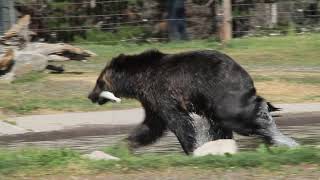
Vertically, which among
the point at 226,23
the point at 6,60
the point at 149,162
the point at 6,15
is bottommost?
the point at 226,23

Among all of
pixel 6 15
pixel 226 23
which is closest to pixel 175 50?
pixel 226 23

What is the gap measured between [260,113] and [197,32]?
52.6ft

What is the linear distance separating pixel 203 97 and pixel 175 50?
42.0 ft

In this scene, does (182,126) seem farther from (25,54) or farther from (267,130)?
(25,54)

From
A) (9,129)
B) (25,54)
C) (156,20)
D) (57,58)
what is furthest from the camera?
(156,20)

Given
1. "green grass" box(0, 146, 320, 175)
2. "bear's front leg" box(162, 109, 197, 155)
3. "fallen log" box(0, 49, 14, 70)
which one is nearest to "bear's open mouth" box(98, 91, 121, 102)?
"bear's front leg" box(162, 109, 197, 155)

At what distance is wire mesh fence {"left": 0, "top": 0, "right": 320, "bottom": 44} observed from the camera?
2403cm

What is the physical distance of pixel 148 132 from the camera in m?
8.72

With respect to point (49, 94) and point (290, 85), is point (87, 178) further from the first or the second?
point (290, 85)

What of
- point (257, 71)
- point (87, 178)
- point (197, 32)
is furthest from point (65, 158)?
point (197, 32)

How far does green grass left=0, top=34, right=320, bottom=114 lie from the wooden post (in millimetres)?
216

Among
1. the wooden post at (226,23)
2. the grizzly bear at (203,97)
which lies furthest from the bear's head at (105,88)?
the wooden post at (226,23)

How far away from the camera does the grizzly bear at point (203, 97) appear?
8.11 m

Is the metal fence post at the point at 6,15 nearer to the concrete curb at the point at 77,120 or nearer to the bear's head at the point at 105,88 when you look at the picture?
the concrete curb at the point at 77,120
